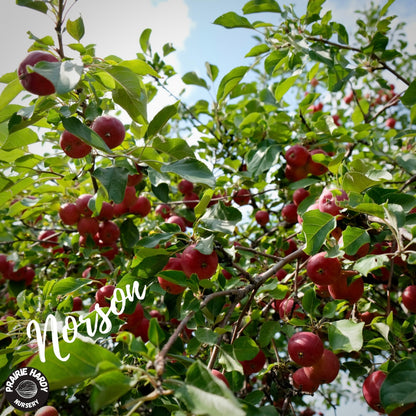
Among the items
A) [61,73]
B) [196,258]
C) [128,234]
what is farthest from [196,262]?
[128,234]

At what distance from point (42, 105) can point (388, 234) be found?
135 centimetres

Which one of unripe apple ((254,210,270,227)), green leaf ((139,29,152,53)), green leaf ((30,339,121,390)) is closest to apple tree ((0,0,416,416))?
green leaf ((30,339,121,390))

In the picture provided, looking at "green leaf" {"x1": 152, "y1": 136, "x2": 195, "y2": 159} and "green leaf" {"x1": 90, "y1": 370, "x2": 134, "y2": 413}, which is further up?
"green leaf" {"x1": 152, "y1": 136, "x2": 195, "y2": 159}

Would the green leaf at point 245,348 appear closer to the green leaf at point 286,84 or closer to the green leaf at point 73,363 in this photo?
the green leaf at point 73,363

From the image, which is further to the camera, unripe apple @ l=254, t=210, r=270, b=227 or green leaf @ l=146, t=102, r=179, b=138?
unripe apple @ l=254, t=210, r=270, b=227

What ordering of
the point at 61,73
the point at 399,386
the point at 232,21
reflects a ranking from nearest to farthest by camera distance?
1. the point at 399,386
2. the point at 61,73
3. the point at 232,21

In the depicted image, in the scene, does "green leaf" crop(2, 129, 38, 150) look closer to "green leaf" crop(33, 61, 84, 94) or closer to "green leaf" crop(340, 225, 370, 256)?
"green leaf" crop(33, 61, 84, 94)

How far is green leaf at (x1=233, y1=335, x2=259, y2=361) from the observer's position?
1.17 m

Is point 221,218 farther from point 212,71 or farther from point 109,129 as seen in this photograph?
point 212,71

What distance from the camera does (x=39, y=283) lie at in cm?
284

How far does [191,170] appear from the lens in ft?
4.38

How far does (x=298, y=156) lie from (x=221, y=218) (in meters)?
1.01

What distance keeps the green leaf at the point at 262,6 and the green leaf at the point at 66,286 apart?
1.47m

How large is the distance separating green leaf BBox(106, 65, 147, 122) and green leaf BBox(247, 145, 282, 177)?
2.66 feet
